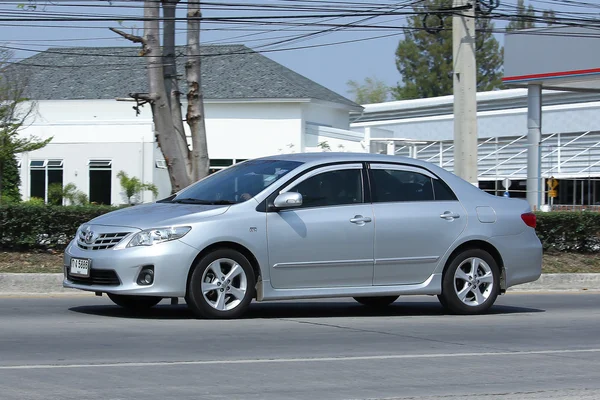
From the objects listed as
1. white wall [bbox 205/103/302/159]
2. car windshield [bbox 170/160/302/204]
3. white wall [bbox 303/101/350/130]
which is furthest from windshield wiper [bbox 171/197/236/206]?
white wall [bbox 303/101/350/130]

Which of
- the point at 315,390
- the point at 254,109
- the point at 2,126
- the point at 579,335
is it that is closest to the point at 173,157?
the point at 579,335

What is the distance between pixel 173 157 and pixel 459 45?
5797mm

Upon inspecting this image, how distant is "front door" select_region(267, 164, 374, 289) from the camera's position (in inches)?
409

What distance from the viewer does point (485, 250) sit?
37.9 feet

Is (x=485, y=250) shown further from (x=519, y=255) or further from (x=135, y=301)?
(x=135, y=301)

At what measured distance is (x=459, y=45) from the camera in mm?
19594

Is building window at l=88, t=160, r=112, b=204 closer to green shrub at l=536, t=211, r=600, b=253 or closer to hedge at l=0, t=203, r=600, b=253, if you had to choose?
hedge at l=0, t=203, r=600, b=253

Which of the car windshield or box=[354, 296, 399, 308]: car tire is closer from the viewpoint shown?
the car windshield

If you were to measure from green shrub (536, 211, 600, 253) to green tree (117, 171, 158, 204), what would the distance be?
73.8 ft

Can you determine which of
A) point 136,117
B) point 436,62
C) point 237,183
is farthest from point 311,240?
point 436,62

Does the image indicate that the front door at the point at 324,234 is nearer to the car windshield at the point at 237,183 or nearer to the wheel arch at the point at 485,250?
the car windshield at the point at 237,183

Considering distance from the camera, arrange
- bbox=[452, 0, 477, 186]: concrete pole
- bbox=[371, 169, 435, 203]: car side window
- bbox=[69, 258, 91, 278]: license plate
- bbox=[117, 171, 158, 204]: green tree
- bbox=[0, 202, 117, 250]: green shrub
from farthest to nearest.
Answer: bbox=[117, 171, 158, 204]: green tree → bbox=[452, 0, 477, 186]: concrete pole → bbox=[0, 202, 117, 250]: green shrub → bbox=[371, 169, 435, 203]: car side window → bbox=[69, 258, 91, 278]: license plate

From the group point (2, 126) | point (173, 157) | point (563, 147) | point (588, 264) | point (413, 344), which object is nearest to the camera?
point (413, 344)

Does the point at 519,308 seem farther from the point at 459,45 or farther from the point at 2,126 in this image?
the point at 2,126
